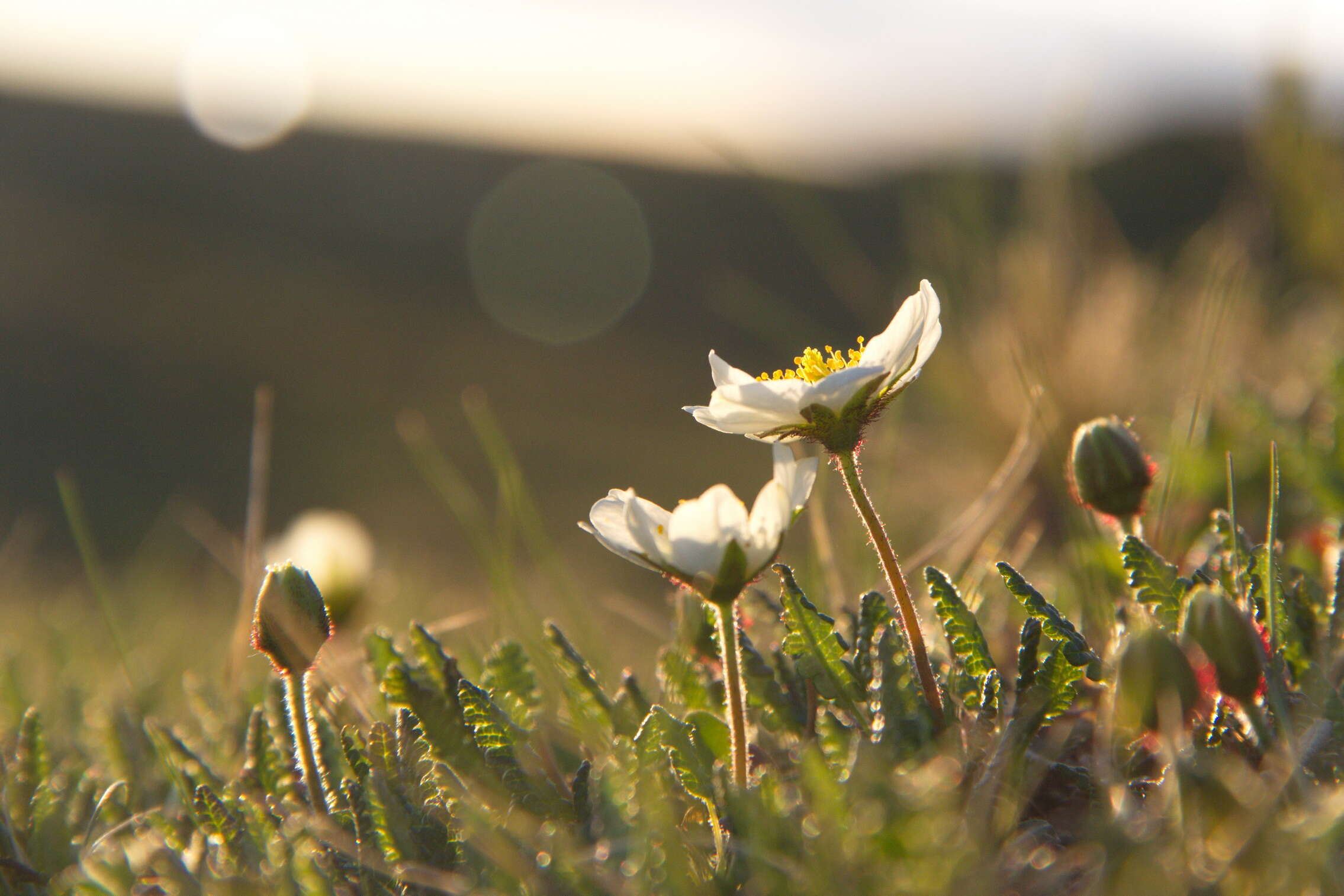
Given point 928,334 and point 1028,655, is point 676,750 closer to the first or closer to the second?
point 1028,655

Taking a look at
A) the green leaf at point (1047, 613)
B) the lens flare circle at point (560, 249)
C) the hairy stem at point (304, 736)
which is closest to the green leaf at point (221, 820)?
the hairy stem at point (304, 736)

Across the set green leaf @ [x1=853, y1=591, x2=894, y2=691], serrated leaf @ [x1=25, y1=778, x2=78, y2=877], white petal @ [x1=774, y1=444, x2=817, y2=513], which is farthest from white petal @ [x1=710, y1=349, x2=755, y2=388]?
serrated leaf @ [x1=25, y1=778, x2=78, y2=877]

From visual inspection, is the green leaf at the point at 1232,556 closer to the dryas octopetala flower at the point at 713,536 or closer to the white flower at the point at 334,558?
the dryas octopetala flower at the point at 713,536

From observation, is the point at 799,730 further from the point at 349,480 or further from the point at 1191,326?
the point at 349,480

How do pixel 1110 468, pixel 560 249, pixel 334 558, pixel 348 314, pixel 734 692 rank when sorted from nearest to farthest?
pixel 734 692 < pixel 1110 468 < pixel 334 558 < pixel 348 314 < pixel 560 249

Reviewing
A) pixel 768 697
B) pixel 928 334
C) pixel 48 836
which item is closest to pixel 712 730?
pixel 768 697

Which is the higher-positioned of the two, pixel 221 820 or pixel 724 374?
pixel 724 374
